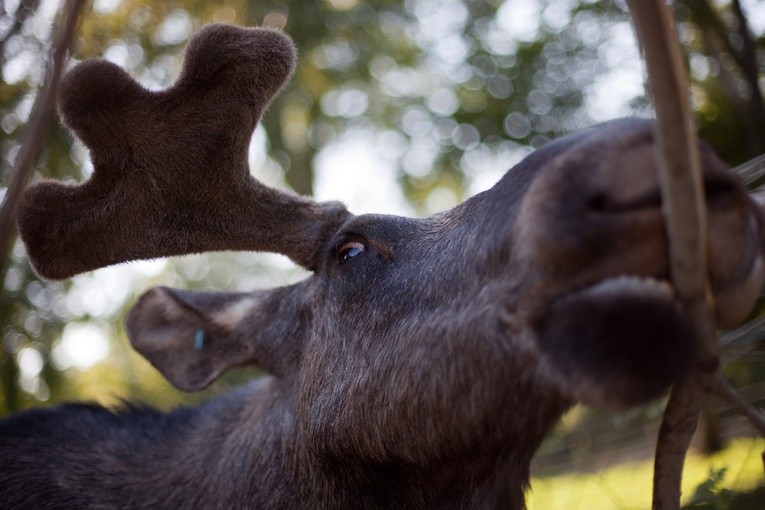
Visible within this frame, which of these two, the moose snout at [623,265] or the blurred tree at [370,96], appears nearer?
the moose snout at [623,265]

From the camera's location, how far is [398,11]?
15414 millimetres

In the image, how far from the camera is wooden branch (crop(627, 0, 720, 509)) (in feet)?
6.21

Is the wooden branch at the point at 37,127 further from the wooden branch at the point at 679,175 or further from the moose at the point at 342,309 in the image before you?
the wooden branch at the point at 679,175

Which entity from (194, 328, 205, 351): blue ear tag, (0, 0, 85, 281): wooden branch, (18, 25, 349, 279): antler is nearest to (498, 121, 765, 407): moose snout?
(0, 0, 85, 281): wooden branch

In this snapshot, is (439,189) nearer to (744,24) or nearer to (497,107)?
(497,107)

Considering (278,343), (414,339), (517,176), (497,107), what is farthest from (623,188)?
(497,107)

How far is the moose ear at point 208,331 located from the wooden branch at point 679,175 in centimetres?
244

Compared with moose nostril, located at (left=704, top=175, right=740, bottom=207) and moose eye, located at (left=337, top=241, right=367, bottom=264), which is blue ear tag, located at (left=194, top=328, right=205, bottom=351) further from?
moose nostril, located at (left=704, top=175, right=740, bottom=207)

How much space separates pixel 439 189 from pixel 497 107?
5962 millimetres

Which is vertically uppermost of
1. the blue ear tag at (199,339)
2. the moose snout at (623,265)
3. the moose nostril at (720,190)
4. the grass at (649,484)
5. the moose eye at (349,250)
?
the moose nostril at (720,190)

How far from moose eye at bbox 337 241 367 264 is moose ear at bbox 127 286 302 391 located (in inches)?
22.3

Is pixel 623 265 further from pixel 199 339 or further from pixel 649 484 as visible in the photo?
pixel 649 484

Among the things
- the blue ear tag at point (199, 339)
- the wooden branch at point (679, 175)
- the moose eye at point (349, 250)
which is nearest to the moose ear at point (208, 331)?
the blue ear tag at point (199, 339)

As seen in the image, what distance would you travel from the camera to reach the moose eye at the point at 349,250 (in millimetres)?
3785
